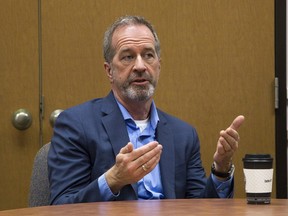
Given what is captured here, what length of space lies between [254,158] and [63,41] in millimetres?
1829

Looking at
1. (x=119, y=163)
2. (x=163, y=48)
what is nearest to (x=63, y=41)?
(x=163, y=48)

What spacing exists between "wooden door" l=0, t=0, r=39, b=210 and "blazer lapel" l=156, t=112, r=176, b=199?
1.02 meters

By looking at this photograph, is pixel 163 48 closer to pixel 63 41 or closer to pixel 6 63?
pixel 63 41

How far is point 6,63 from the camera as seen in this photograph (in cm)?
377

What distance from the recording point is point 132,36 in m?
2.95

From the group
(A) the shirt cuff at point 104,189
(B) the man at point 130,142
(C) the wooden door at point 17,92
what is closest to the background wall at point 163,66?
(C) the wooden door at point 17,92

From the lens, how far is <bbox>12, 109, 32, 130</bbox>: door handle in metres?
3.72

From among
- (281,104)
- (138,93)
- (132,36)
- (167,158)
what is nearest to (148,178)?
(167,158)

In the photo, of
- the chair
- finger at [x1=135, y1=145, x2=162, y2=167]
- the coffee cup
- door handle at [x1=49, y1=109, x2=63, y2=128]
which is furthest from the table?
door handle at [x1=49, y1=109, x2=63, y2=128]

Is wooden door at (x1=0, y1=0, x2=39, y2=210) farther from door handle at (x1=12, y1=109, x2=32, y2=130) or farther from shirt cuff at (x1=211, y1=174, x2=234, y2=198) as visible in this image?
shirt cuff at (x1=211, y1=174, x2=234, y2=198)

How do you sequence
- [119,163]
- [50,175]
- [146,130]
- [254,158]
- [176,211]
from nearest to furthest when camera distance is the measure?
1. [176,211]
2. [254,158]
3. [119,163]
4. [50,175]
5. [146,130]

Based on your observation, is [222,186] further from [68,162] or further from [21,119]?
[21,119]

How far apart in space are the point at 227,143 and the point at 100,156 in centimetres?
48

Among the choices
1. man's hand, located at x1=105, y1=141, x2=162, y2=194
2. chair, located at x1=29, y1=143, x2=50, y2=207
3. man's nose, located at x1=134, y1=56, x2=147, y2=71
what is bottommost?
chair, located at x1=29, y1=143, x2=50, y2=207
